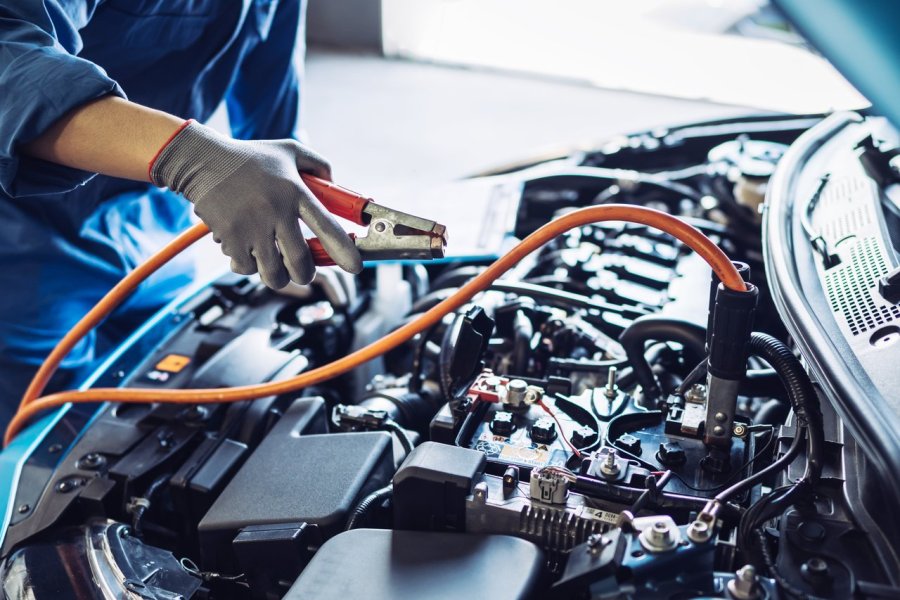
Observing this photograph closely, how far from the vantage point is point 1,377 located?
195 centimetres

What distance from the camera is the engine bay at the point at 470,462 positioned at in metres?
1.03

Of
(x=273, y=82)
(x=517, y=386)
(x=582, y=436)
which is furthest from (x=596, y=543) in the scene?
(x=273, y=82)

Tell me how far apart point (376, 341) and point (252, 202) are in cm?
37

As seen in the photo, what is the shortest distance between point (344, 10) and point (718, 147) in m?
4.87

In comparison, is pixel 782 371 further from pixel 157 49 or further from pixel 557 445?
pixel 157 49

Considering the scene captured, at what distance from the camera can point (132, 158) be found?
1.31 metres

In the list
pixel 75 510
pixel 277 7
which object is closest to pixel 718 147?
pixel 277 7

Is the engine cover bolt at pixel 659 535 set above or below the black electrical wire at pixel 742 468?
below

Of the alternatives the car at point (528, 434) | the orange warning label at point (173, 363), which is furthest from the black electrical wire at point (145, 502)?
the orange warning label at point (173, 363)

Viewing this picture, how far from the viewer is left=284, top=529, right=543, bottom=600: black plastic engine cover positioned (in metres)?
1.02

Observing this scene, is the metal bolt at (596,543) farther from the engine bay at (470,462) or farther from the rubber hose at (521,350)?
the rubber hose at (521,350)

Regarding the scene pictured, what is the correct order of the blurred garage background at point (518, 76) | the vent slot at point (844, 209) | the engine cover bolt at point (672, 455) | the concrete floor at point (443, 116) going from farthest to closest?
the blurred garage background at point (518, 76) → the concrete floor at point (443, 116) → the vent slot at point (844, 209) → the engine cover bolt at point (672, 455)

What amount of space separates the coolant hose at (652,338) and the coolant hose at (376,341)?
1.05ft

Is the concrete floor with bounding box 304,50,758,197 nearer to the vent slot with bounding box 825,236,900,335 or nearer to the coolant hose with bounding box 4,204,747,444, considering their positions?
the coolant hose with bounding box 4,204,747,444
